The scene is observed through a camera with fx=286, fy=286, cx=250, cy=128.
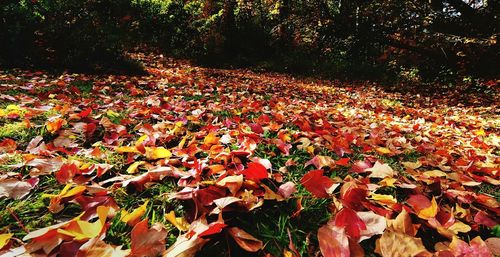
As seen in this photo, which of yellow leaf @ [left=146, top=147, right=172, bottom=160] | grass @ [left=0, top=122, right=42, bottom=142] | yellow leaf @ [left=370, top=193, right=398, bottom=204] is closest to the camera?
yellow leaf @ [left=370, top=193, right=398, bottom=204]

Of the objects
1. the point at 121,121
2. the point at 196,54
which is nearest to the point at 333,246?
the point at 121,121

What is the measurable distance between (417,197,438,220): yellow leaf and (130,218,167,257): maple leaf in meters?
0.93

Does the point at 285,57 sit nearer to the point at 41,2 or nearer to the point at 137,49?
the point at 137,49

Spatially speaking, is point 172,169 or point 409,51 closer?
point 172,169

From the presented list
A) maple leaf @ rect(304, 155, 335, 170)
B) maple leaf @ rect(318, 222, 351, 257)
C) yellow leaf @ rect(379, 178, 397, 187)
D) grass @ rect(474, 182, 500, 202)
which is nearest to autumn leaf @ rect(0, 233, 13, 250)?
maple leaf @ rect(318, 222, 351, 257)

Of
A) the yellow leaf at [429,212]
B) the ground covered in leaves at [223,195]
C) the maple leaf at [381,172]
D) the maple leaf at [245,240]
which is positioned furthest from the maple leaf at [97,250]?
the maple leaf at [381,172]

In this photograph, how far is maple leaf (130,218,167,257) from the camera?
79 cm

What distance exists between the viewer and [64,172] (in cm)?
114

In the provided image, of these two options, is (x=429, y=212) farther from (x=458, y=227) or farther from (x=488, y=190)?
(x=488, y=190)

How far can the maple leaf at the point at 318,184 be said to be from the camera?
1.15 m

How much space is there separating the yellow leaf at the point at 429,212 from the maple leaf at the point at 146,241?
926 millimetres

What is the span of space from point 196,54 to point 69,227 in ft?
30.0

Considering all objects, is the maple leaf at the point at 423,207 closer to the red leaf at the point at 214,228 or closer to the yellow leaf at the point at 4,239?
the red leaf at the point at 214,228

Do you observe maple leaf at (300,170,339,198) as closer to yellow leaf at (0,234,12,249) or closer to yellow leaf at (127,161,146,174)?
yellow leaf at (127,161,146,174)
